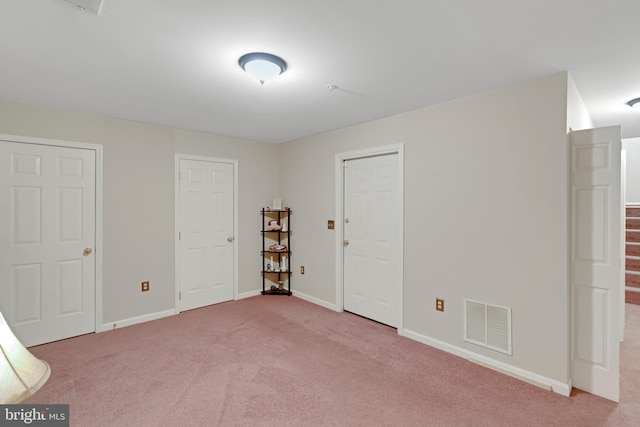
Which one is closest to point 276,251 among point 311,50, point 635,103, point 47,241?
point 47,241

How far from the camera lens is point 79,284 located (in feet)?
11.2

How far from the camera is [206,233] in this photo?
173 inches

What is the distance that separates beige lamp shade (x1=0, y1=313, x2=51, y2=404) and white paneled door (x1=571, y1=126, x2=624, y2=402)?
3.10 meters

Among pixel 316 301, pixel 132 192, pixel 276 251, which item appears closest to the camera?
pixel 132 192

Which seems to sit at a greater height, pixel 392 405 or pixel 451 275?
pixel 451 275

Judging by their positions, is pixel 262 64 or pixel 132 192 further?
pixel 132 192

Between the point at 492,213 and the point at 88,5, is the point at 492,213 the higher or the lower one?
the lower one

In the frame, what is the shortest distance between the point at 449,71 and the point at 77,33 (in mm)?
2438

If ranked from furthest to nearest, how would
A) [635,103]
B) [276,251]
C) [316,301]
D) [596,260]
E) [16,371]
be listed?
1. [276,251]
2. [316,301]
3. [635,103]
4. [596,260]
5. [16,371]

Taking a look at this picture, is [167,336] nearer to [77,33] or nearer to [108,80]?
[108,80]

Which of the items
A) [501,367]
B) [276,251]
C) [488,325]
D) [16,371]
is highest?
[16,371]

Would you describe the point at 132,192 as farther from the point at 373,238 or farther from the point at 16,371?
the point at 16,371

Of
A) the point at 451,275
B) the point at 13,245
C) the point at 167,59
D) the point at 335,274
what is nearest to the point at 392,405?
the point at 451,275

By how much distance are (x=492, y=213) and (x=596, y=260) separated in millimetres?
→ 764
